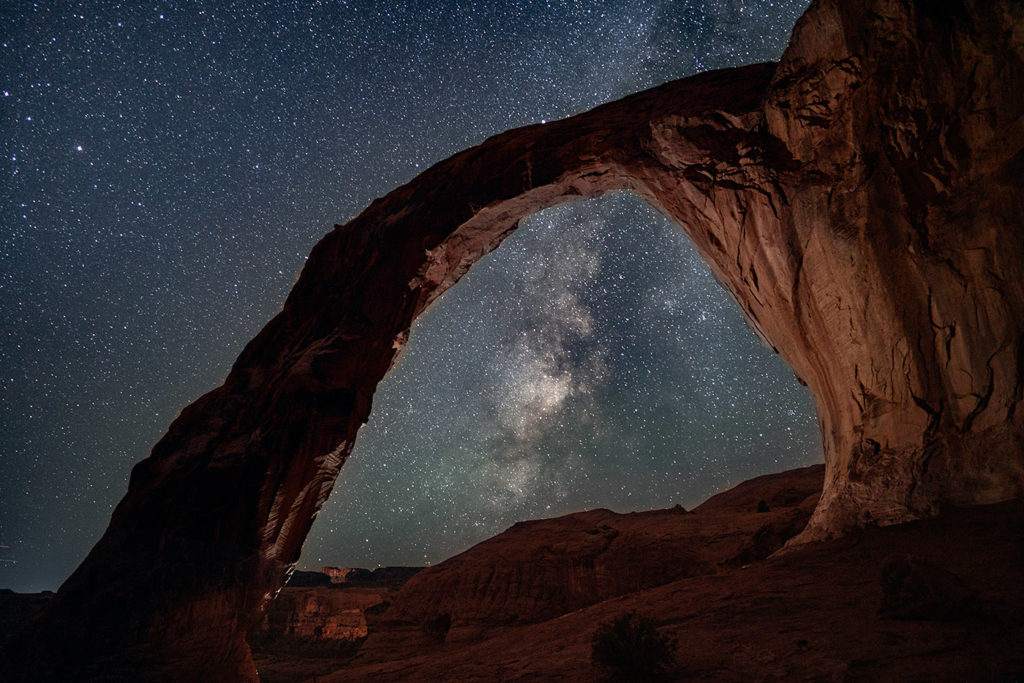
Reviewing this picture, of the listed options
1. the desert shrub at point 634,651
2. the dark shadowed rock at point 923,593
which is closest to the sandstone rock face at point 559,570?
the dark shadowed rock at point 923,593

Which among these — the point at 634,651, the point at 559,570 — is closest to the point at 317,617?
the point at 559,570

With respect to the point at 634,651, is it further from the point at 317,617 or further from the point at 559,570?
the point at 317,617

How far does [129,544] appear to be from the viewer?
7004 mm

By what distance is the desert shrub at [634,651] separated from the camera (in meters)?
4.21

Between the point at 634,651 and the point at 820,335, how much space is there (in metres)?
6.07

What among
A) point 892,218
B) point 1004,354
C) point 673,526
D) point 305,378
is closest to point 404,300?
point 305,378

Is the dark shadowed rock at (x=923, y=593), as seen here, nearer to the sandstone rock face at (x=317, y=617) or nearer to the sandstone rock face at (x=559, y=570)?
the sandstone rock face at (x=559, y=570)

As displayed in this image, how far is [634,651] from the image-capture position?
4309 mm

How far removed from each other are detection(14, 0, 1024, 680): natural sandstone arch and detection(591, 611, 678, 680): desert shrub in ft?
14.2

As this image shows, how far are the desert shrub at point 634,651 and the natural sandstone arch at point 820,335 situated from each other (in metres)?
4.31

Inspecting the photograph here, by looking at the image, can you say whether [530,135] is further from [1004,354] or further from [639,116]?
[1004,354]

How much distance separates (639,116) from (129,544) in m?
11.6

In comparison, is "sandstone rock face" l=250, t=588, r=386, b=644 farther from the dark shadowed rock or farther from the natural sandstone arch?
the dark shadowed rock

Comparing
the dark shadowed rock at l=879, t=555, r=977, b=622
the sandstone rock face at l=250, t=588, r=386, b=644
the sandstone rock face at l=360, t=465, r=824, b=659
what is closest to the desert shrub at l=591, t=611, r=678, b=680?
the dark shadowed rock at l=879, t=555, r=977, b=622
